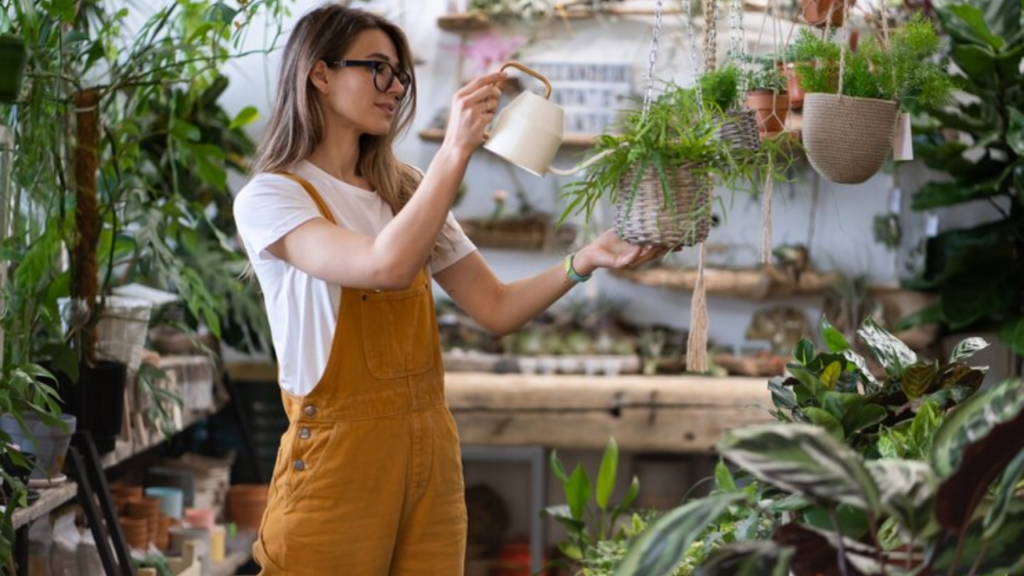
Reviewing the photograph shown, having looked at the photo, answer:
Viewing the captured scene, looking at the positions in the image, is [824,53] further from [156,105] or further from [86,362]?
[156,105]

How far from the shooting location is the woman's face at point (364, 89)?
93.2 inches

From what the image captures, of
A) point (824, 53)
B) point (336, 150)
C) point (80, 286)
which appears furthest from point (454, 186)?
point (80, 286)

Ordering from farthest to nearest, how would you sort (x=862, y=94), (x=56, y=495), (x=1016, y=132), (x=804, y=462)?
(x=1016, y=132), (x=56, y=495), (x=862, y=94), (x=804, y=462)

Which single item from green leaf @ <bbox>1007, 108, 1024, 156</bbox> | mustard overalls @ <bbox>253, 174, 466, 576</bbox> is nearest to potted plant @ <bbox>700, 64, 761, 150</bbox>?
mustard overalls @ <bbox>253, 174, 466, 576</bbox>

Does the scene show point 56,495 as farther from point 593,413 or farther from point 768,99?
point 593,413

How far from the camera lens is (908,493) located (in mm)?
1438

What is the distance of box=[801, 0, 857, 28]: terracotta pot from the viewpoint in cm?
239

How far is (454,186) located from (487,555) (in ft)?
12.4

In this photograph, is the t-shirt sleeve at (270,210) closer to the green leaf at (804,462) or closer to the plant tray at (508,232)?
the green leaf at (804,462)

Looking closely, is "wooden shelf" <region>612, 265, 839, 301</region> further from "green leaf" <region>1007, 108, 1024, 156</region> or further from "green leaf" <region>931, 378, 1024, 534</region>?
"green leaf" <region>931, 378, 1024, 534</region>

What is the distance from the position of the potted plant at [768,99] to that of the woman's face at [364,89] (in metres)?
0.60

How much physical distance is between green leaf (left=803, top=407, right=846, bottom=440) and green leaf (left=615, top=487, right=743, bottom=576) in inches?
22.7

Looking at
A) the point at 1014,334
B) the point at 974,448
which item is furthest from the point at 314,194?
the point at 1014,334

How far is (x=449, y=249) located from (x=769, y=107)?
2.01 ft
